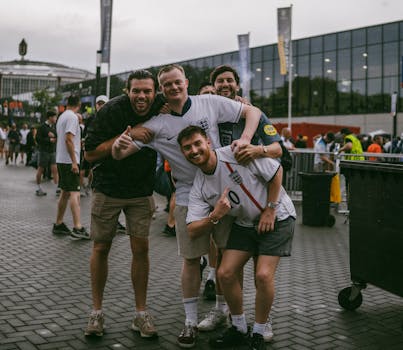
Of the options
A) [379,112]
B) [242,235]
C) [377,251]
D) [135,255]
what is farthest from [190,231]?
[379,112]

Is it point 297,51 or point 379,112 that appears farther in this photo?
point 297,51

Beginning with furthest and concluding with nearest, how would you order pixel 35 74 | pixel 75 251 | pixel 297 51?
1. pixel 35 74
2. pixel 297 51
3. pixel 75 251

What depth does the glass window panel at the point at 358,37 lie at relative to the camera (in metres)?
40.6

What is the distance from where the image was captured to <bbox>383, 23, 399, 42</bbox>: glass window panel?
1518 inches

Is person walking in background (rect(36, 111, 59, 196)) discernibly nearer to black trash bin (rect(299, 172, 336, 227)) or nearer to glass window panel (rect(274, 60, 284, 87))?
black trash bin (rect(299, 172, 336, 227))

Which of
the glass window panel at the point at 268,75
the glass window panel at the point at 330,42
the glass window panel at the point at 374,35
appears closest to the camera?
the glass window panel at the point at 374,35

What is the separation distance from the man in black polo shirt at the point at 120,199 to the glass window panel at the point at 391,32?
127 ft

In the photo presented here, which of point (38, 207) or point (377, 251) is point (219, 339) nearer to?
point (377, 251)

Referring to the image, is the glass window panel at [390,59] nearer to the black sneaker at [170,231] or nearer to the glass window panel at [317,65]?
the glass window panel at [317,65]

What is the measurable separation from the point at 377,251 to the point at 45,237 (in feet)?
17.2

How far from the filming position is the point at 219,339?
372 cm

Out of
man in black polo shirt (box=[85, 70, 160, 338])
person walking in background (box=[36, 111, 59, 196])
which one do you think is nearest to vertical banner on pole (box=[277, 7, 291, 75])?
person walking in background (box=[36, 111, 59, 196])

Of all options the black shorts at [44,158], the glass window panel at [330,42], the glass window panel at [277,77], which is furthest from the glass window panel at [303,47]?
the black shorts at [44,158]

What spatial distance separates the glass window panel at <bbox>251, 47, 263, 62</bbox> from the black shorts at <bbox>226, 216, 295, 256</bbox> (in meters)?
46.3
